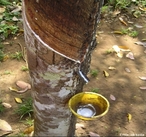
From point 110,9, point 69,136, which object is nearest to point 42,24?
point 69,136

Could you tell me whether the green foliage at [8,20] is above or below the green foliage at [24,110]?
above

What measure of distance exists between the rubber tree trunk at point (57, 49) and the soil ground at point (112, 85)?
2.48 ft

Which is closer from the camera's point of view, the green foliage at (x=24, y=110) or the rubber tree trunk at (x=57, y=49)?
the rubber tree trunk at (x=57, y=49)

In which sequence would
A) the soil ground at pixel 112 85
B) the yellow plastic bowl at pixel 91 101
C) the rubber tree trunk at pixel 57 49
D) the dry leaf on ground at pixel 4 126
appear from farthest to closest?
the soil ground at pixel 112 85 → the dry leaf on ground at pixel 4 126 → the yellow plastic bowl at pixel 91 101 → the rubber tree trunk at pixel 57 49

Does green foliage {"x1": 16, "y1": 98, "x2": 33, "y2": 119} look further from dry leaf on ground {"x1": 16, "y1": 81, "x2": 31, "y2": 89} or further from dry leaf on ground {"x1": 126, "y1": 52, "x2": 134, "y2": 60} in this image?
dry leaf on ground {"x1": 126, "y1": 52, "x2": 134, "y2": 60}

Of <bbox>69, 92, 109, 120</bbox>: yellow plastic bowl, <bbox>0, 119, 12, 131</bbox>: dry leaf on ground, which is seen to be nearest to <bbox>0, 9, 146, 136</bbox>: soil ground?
<bbox>0, 119, 12, 131</bbox>: dry leaf on ground

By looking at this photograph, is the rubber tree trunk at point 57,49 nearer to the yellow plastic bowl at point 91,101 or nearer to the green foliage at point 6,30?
the yellow plastic bowl at point 91,101

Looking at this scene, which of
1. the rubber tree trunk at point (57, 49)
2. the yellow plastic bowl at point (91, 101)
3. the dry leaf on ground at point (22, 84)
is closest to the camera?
the rubber tree trunk at point (57, 49)

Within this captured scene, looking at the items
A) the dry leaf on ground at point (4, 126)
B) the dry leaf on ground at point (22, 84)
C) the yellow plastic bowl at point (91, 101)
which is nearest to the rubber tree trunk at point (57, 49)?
the yellow plastic bowl at point (91, 101)

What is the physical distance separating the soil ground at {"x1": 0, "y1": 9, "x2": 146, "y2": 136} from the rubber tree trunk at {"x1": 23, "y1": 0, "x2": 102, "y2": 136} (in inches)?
29.7

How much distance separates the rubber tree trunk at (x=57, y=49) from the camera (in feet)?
4.75

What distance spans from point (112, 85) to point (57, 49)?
64.1 inches

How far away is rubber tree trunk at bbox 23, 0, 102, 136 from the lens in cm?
145

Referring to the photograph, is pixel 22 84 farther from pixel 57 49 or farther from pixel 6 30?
pixel 57 49
